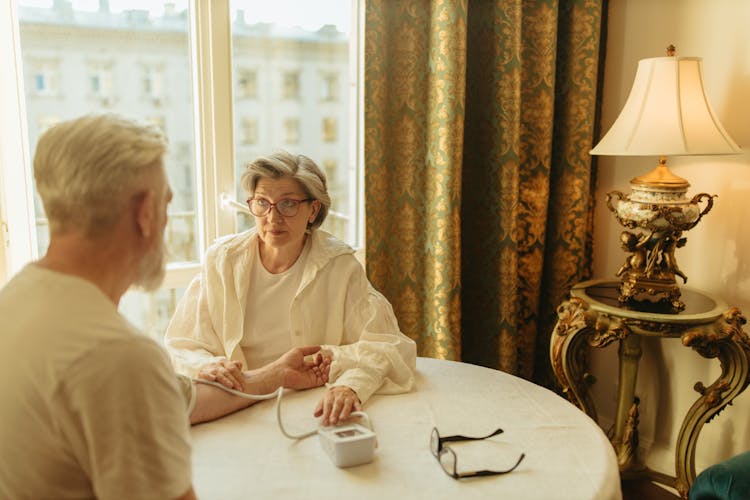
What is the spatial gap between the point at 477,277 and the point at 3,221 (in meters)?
1.65

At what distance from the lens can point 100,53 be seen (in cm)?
222

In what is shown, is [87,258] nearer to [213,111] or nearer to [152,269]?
[152,269]

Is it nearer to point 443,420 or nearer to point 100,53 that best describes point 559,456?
point 443,420

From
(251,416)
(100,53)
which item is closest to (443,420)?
(251,416)

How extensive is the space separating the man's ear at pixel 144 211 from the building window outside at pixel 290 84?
1.68 metres

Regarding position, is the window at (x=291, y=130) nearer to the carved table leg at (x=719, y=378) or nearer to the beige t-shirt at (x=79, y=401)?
the carved table leg at (x=719, y=378)

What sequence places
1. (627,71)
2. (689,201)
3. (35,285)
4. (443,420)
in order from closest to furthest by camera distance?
1. (35,285)
2. (443,420)
3. (689,201)
4. (627,71)

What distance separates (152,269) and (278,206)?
82 centimetres

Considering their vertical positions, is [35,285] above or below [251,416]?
above

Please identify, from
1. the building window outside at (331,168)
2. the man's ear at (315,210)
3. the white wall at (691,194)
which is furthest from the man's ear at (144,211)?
the white wall at (691,194)

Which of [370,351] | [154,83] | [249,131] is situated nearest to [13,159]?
[154,83]

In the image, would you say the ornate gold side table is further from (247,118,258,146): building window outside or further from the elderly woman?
(247,118,258,146): building window outside

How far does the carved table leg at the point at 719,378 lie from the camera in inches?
82.1

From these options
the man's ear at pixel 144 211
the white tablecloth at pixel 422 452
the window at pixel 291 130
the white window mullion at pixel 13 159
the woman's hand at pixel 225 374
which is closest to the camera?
the man's ear at pixel 144 211
